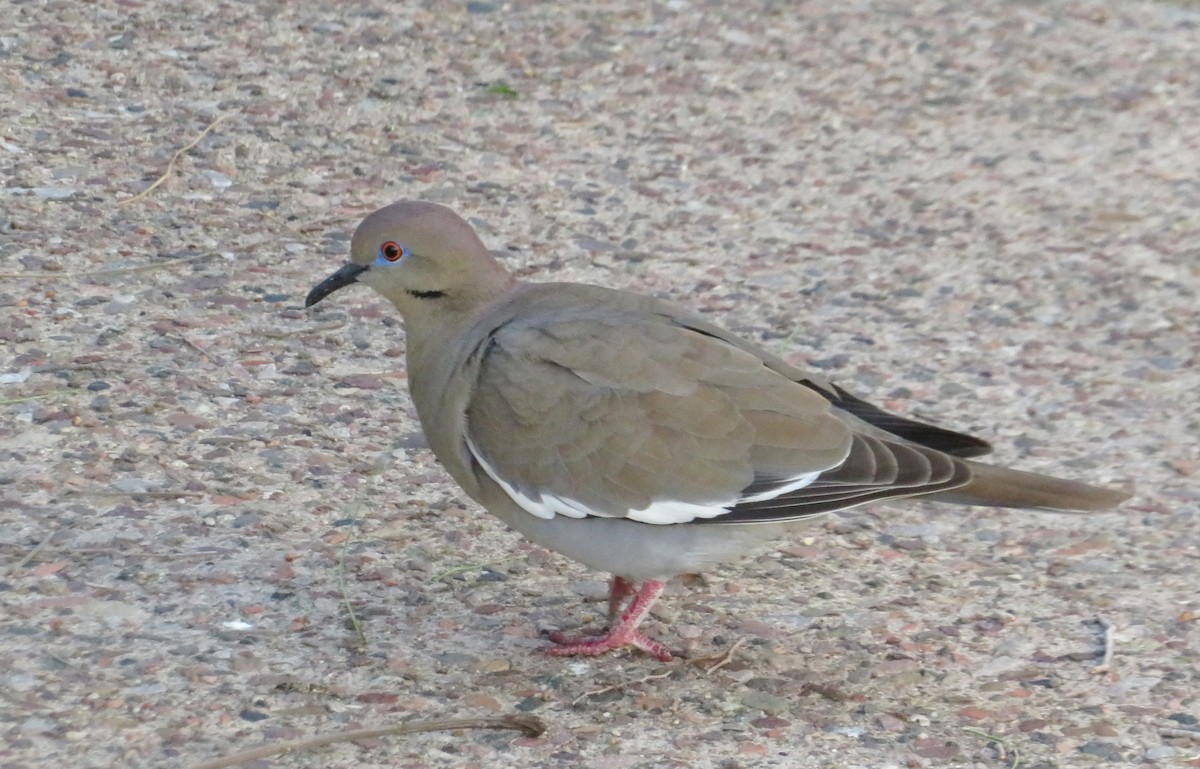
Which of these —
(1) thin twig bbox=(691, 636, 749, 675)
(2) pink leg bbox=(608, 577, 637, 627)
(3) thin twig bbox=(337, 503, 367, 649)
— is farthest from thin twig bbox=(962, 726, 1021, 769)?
(3) thin twig bbox=(337, 503, 367, 649)

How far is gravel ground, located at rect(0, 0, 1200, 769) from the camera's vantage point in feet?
A: 11.3

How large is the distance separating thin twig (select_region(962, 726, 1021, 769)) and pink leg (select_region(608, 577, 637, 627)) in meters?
0.85

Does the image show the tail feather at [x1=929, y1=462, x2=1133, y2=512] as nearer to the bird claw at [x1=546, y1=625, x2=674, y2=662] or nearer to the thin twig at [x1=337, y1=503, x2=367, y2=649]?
the bird claw at [x1=546, y1=625, x2=674, y2=662]

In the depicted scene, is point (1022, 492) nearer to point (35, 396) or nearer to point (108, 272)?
point (35, 396)

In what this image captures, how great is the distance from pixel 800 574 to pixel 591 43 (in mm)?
3304

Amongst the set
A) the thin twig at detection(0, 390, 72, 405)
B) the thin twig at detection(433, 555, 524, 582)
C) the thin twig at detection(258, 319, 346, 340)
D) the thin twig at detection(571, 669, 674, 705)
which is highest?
the thin twig at detection(258, 319, 346, 340)

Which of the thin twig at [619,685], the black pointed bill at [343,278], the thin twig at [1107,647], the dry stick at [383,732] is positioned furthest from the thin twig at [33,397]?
the thin twig at [1107,647]

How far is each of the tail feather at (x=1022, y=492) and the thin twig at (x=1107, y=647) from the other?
0.40m

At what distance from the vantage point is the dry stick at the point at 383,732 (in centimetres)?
304

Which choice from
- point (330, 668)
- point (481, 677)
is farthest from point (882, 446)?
point (330, 668)

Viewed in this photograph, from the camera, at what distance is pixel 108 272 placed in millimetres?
4863

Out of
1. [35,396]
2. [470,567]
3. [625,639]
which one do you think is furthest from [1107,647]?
[35,396]

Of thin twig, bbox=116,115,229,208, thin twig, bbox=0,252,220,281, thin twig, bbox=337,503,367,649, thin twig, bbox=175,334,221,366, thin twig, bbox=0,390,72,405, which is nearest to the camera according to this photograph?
thin twig, bbox=337,503,367,649

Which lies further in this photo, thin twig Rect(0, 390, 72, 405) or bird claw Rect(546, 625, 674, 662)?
thin twig Rect(0, 390, 72, 405)
